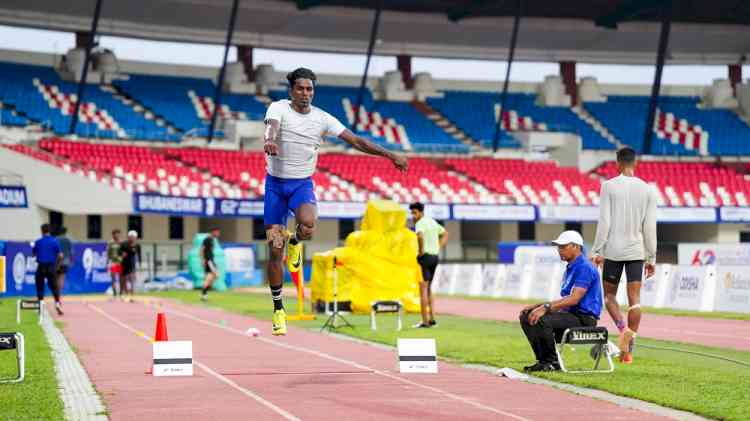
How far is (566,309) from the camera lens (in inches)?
507

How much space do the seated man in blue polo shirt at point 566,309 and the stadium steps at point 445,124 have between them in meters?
49.7

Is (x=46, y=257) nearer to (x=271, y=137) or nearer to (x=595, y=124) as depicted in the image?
(x=271, y=137)

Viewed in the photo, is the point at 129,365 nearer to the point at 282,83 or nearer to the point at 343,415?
the point at 343,415

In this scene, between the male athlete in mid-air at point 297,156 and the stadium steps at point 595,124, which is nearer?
the male athlete in mid-air at point 297,156

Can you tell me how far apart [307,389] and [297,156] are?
2.41 m

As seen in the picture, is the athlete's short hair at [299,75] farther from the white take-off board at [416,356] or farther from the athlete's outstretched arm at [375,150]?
the white take-off board at [416,356]

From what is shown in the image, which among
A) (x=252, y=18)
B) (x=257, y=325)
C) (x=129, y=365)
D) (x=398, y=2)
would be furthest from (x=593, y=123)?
(x=129, y=365)

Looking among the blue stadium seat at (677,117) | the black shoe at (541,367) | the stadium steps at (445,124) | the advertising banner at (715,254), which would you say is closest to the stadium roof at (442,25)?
the blue stadium seat at (677,117)

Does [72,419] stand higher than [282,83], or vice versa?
[282,83]

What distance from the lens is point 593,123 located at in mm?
65812

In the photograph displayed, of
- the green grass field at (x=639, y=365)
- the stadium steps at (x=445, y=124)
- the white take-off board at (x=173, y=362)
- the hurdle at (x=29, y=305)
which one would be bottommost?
the green grass field at (x=639, y=365)

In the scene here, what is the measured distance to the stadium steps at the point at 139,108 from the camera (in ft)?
188

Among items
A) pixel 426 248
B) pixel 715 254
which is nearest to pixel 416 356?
pixel 426 248

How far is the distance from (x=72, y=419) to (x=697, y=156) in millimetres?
57387
